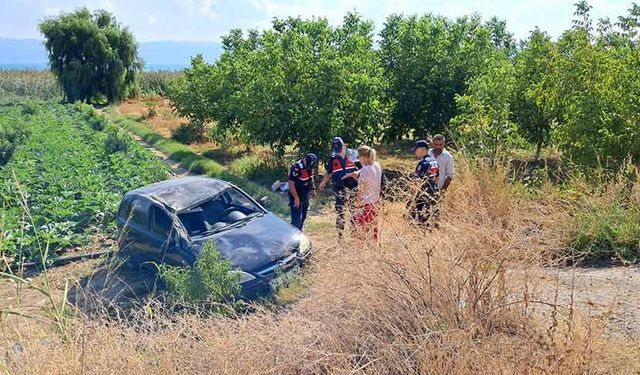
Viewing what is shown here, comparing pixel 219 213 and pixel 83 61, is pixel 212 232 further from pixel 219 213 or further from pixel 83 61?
pixel 83 61

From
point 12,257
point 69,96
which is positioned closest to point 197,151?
point 12,257

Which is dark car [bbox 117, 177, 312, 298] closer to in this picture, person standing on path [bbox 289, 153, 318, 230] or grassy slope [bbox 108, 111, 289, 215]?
person standing on path [bbox 289, 153, 318, 230]

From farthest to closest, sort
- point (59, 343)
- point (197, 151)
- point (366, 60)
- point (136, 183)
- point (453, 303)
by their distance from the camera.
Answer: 1. point (197, 151)
2. point (366, 60)
3. point (136, 183)
4. point (453, 303)
5. point (59, 343)

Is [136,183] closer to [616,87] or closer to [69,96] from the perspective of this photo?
[616,87]

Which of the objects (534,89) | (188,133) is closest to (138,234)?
(534,89)

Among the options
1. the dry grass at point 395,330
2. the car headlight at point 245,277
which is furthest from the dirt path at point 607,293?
the car headlight at point 245,277

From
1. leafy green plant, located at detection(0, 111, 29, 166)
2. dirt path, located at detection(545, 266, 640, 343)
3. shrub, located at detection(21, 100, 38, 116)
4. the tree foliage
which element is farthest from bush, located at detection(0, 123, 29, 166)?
dirt path, located at detection(545, 266, 640, 343)

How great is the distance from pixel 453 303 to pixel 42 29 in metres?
50.3

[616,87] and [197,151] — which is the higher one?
[616,87]

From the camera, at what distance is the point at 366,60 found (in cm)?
1493

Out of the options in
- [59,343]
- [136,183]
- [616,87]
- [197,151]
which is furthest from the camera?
[197,151]

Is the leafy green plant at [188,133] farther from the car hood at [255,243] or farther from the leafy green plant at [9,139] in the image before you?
the car hood at [255,243]

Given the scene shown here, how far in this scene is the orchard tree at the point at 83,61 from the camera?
1810 inches

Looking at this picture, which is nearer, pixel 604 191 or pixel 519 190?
pixel 604 191
